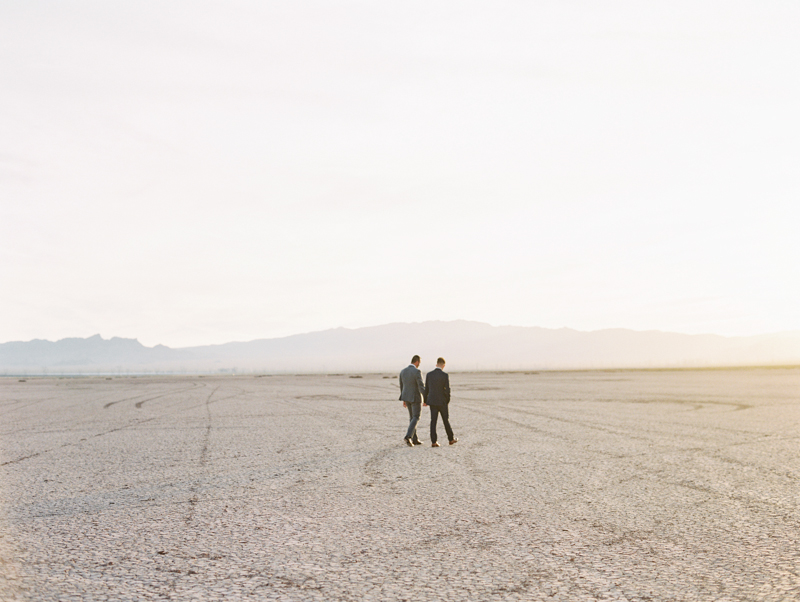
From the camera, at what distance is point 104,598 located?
17.2 feet

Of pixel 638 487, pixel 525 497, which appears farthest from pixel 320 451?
pixel 638 487

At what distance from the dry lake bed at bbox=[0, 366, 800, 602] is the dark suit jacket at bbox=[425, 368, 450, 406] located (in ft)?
3.58

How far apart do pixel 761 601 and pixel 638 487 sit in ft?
14.6

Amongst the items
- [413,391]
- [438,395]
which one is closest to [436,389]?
[438,395]

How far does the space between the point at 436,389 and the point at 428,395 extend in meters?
0.25

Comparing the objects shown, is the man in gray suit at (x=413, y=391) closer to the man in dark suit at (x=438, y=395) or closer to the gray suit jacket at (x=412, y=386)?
the gray suit jacket at (x=412, y=386)

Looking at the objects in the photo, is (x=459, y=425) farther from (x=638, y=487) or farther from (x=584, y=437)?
(x=638, y=487)

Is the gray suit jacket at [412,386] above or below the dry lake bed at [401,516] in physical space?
above

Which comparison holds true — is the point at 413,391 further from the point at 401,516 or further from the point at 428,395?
the point at 401,516

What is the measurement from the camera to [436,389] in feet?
46.6

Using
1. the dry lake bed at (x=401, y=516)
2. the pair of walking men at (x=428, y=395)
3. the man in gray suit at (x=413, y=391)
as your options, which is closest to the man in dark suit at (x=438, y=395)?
the pair of walking men at (x=428, y=395)

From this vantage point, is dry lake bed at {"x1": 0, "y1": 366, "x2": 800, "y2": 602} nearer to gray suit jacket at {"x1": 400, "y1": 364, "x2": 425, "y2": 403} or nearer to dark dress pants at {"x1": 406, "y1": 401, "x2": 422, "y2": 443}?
dark dress pants at {"x1": 406, "y1": 401, "x2": 422, "y2": 443}

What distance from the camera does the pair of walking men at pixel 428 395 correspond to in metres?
14.0

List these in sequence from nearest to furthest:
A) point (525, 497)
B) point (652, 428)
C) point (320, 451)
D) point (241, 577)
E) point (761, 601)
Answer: point (761, 601) < point (241, 577) < point (525, 497) < point (320, 451) < point (652, 428)
